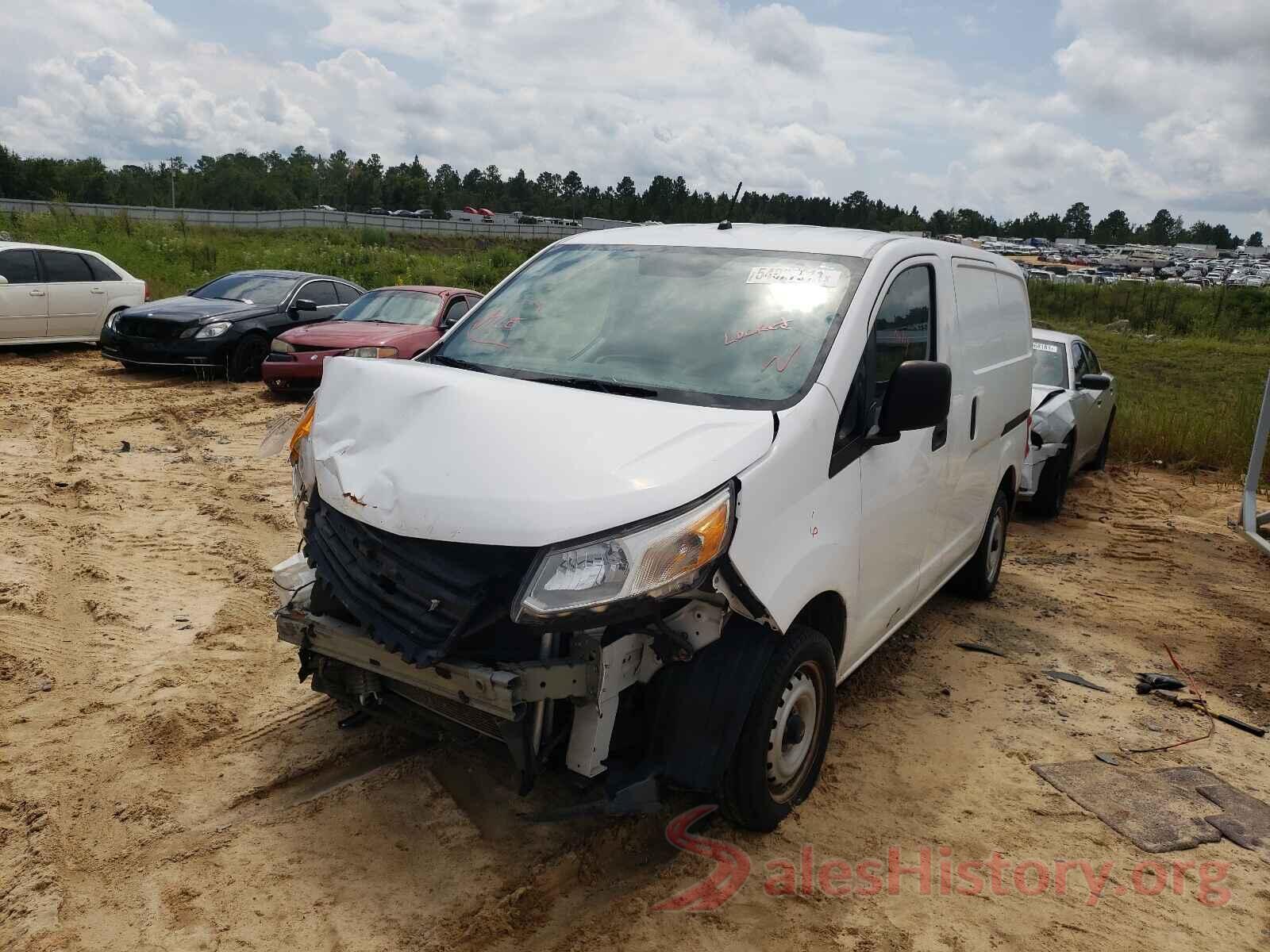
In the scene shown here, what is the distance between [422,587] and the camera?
288 centimetres

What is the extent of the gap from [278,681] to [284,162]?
481 feet

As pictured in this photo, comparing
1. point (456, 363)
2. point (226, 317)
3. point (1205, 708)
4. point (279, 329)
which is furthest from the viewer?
point (279, 329)

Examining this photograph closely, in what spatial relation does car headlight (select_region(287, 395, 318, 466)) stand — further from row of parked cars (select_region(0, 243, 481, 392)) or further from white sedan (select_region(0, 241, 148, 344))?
white sedan (select_region(0, 241, 148, 344))

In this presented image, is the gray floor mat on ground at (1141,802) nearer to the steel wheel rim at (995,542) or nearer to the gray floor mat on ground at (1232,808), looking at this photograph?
the gray floor mat on ground at (1232,808)

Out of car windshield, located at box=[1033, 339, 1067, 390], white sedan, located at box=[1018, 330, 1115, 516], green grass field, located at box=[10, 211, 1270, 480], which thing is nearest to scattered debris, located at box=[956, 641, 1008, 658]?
white sedan, located at box=[1018, 330, 1115, 516]

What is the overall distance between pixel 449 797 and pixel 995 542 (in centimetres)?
412

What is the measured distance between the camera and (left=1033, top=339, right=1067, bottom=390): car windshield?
9.85 metres

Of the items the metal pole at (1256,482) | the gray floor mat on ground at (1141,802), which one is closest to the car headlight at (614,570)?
the gray floor mat on ground at (1141,802)

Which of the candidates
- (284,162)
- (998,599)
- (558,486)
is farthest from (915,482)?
(284,162)

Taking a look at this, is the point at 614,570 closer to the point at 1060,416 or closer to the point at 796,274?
the point at 796,274

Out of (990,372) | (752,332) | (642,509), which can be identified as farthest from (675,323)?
(990,372)

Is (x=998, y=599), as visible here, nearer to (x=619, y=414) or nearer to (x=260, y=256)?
(x=619, y=414)

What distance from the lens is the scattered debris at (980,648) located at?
18.2 feet

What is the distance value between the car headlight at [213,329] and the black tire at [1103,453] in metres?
10.7
